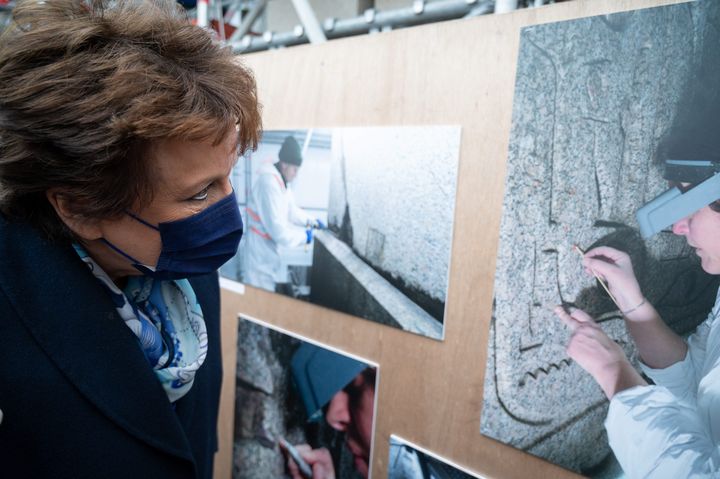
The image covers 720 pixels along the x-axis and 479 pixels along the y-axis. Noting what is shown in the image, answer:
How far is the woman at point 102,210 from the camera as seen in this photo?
0.76 metres

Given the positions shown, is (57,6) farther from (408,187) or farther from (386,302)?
(386,302)

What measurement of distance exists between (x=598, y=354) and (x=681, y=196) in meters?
0.32

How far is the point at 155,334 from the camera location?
1.03 meters

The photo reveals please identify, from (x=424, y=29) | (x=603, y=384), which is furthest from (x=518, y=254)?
(x=424, y=29)

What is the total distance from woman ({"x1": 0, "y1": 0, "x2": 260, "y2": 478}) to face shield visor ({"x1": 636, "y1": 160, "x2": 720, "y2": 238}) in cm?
72

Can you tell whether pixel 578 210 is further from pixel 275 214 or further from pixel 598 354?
pixel 275 214

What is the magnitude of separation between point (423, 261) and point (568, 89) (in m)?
0.49

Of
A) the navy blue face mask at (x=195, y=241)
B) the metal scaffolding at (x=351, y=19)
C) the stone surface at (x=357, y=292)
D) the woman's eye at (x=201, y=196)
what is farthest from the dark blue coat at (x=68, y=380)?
the stone surface at (x=357, y=292)

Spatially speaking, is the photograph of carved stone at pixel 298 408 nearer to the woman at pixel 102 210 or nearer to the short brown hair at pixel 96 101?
the woman at pixel 102 210

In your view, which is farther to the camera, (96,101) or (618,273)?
(618,273)

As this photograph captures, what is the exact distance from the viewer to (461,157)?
116cm

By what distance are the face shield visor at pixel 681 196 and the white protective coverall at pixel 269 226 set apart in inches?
34.4

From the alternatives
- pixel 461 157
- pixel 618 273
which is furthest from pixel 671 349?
pixel 461 157

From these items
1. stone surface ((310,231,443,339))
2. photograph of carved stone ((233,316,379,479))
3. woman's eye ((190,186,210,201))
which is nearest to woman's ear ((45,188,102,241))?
woman's eye ((190,186,210,201))
